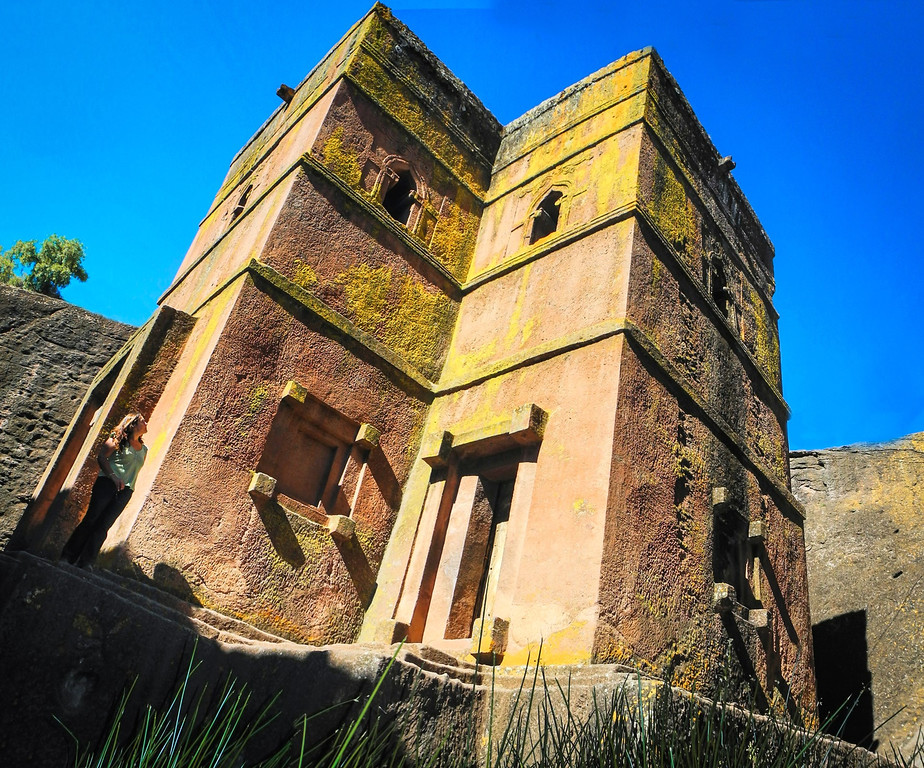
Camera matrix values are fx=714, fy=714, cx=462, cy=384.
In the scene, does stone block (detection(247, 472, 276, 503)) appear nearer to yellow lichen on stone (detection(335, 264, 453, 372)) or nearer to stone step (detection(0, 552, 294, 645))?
stone step (detection(0, 552, 294, 645))

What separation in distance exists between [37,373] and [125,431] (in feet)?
14.7

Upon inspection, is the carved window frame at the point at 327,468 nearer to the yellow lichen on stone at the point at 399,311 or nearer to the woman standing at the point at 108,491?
the woman standing at the point at 108,491

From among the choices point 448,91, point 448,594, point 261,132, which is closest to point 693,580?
point 448,594

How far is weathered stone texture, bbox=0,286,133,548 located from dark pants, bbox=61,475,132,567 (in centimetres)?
318

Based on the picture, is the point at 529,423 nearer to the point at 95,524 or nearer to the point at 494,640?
the point at 494,640

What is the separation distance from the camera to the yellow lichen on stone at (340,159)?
7.83m

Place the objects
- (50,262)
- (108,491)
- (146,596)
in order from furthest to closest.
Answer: (50,262) < (108,491) < (146,596)

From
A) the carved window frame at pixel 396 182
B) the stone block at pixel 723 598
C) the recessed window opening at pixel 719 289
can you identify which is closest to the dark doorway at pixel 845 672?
the stone block at pixel 723 598

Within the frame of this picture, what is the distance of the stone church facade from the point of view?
546 centimetres

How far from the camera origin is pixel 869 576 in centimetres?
995

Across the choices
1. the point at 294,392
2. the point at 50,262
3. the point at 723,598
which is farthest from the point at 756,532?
the point at 50,262

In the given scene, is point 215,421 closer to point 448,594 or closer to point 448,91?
point 448,594

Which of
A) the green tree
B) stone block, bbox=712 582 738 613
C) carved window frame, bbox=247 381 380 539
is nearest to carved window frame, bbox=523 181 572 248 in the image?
carved window frame, bbox=247 381 380 539

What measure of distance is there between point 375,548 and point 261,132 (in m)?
7.22
